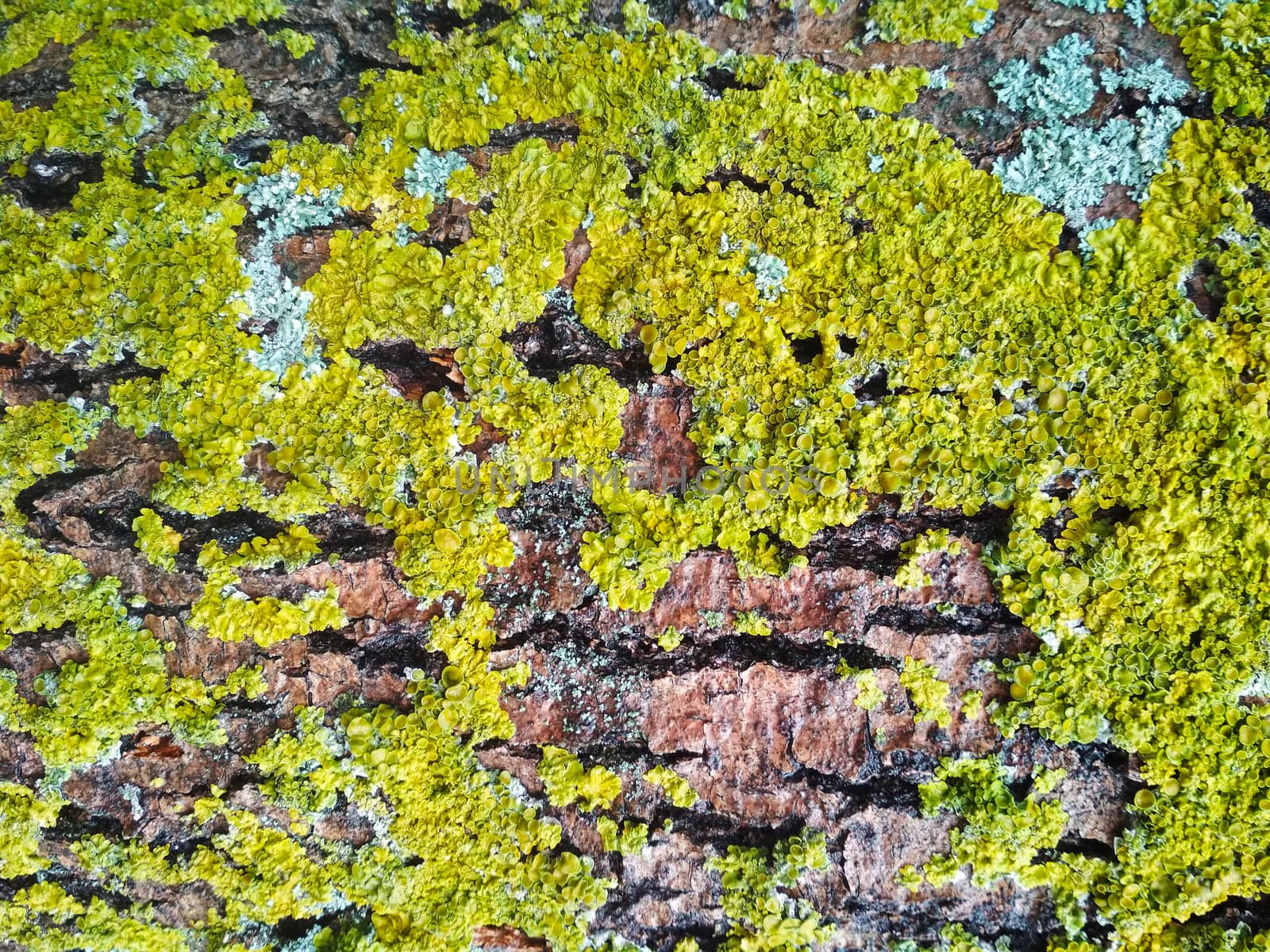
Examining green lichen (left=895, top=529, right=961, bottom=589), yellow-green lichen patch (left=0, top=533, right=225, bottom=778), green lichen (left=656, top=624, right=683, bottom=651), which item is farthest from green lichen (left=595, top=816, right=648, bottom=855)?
yellow-green lichen patch (left=0, top=533, right=225, bottom=778)

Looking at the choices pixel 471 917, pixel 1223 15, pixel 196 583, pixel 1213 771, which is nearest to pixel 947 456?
pixel 1213 771

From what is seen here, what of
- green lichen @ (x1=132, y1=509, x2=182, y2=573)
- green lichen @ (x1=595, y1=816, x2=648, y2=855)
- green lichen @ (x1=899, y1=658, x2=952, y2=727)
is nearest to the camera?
green lichen @ (x1=899, y1=658, x2=952, y2=727)

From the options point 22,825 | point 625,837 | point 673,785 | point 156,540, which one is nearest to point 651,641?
point 673,785

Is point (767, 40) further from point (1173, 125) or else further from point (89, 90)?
point (89, 90)

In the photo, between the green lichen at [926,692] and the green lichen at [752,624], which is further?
the green lichen at [752,624]

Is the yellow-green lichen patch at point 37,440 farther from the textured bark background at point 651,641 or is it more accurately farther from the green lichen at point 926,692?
the green lichen at point 926,692

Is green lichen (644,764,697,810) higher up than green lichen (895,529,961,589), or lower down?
lower down

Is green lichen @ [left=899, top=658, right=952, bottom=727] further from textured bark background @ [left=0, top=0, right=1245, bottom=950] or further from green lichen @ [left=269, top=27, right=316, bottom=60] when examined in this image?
green lichen @ [left=269, top=27, right=316, bottom=60]

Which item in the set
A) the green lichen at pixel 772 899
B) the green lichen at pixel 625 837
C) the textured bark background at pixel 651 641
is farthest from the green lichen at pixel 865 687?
the green lichen at pixel 625 837

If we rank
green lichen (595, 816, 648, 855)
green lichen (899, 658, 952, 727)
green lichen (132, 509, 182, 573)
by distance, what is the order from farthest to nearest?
green lichen (132, 509, 182, 573) → green lichen (595, 816, 648, 855) → green lichen (899, 658, 952, 727)
